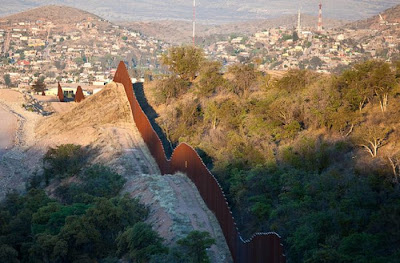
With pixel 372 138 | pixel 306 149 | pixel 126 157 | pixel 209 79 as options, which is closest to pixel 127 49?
pixel 209 79

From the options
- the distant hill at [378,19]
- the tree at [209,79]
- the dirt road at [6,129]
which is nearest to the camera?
the tree at [209,79]

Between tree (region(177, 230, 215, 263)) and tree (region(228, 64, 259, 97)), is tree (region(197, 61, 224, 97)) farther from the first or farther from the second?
tree (region(177, 230, 215, 263))

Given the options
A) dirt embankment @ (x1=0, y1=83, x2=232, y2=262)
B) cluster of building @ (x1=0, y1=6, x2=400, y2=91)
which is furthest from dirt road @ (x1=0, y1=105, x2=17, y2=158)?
cluster of building @ (x1=0, y1=6, x2=400, y2=91)

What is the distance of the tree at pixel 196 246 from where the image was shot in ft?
58.7

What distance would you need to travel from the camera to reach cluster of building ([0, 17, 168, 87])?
148m

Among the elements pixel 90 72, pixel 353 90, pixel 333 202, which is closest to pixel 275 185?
pixel 333 202

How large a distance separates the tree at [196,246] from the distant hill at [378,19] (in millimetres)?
67235

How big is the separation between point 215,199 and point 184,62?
2481 cm

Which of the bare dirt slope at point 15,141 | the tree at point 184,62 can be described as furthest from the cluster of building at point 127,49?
the tree at point 184,62

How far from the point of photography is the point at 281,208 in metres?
19.8

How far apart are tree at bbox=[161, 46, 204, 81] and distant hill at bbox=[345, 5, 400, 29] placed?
40.5 metres

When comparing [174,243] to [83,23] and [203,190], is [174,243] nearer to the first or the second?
[203,190]

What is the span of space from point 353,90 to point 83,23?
175077 mm

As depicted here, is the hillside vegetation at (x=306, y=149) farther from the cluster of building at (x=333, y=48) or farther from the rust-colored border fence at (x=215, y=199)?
the cluster of building at (x=333, y=48)
